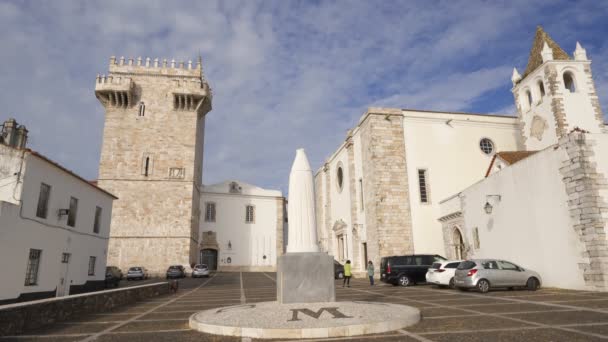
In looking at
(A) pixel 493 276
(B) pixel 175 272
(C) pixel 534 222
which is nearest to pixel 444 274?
(A) pixel 493 276

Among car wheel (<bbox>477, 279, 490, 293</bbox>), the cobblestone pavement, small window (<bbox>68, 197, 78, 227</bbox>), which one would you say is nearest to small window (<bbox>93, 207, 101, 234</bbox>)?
small window (<bbox>68, 197, 78, 227</bbox>)

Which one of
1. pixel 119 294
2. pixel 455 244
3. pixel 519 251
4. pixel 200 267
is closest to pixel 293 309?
pixel 119 294

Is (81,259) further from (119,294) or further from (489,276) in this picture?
(489,276)

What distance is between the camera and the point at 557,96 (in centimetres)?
2225

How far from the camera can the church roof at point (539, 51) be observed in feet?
76.9

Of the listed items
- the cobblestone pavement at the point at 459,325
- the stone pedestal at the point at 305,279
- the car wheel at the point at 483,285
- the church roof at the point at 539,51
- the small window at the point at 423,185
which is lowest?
the cobblestone pavement at the point at 459,325

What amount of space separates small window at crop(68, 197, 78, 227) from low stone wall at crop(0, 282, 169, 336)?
6.23m

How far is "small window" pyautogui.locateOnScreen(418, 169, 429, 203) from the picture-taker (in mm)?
23703

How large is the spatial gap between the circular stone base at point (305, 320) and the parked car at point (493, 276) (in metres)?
7.20

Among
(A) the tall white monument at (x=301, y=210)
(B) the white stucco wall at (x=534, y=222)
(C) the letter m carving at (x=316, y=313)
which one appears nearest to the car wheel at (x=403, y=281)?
(B) the white stucco wall at (x=534, y=222)

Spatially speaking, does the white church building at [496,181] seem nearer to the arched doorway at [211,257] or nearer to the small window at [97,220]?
the small window at [97,220]

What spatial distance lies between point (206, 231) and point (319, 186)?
1352 cm

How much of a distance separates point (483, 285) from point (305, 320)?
9777 millimetres

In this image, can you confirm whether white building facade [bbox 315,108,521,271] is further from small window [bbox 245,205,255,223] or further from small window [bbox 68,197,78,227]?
small window [bbox 245,205,255,223]
